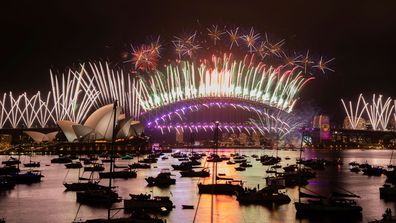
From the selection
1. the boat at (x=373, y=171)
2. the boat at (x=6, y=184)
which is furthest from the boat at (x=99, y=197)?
the boat at (x=373, y=171)

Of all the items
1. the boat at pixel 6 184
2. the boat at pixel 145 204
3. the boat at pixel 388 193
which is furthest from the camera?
the boat at pixel 6 184

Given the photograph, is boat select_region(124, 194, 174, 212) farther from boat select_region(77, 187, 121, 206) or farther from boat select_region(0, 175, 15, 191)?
boat select_region(0, 175, 15, 191)

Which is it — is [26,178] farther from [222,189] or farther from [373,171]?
[373,171]

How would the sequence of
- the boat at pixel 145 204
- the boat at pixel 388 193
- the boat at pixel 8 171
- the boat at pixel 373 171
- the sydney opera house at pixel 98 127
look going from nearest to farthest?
the boat at pixel 145 204, the boat at pixel 388 193, the boat at pixel 8 171, the boat at pixel 373 171, the sydney opera house at pixel 98 127

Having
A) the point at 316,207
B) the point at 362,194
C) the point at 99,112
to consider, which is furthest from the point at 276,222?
the point at 99,112

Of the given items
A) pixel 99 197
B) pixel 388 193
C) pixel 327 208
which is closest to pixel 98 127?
pixel 99 197

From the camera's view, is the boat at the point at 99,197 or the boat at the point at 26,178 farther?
the boat at the point at 26,178

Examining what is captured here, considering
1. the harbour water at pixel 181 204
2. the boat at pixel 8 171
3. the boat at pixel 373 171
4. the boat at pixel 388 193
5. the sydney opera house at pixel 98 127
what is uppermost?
the sydney opera house at pixel 98 127

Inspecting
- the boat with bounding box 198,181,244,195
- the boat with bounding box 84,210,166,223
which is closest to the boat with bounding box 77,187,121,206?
the boat with bounding box 198,181,244,195

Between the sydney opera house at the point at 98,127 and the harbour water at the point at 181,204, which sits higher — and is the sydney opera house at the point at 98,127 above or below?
above

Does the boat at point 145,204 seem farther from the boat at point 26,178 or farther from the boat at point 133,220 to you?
the boat at point 26,178

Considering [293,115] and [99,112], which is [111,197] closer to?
[99,112]
